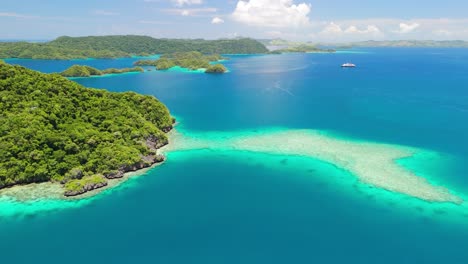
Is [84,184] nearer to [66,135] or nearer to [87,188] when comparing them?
[87,188]

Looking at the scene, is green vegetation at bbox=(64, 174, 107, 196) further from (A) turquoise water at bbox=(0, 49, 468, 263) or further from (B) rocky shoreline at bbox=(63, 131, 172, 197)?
(A) turquoise water at bbox=(0, 49, 468, 263)

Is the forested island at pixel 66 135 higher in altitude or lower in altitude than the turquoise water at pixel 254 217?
higher

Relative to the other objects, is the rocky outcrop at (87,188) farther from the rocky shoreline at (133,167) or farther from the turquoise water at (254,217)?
the turquoise water at (254,217)

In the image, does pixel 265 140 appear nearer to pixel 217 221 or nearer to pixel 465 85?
pixel 217 221

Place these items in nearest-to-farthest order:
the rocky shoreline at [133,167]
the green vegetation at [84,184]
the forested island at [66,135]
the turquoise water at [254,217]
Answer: the turquoise water at [254,217] < the green vegetation at [84,184] < the rocky shoreline at [133,167] < the forested island at [66,135]

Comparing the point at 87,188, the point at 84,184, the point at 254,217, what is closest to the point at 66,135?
the point at 84,184

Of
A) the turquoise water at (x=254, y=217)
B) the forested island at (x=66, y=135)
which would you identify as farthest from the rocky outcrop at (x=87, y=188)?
the turquoise water at (x=254, y=217)

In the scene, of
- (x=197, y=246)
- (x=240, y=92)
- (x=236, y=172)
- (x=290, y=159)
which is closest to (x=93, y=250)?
(x=197, y=246)

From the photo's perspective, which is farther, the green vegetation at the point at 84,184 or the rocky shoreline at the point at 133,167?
the rocky shoreline at the point at 133,167
